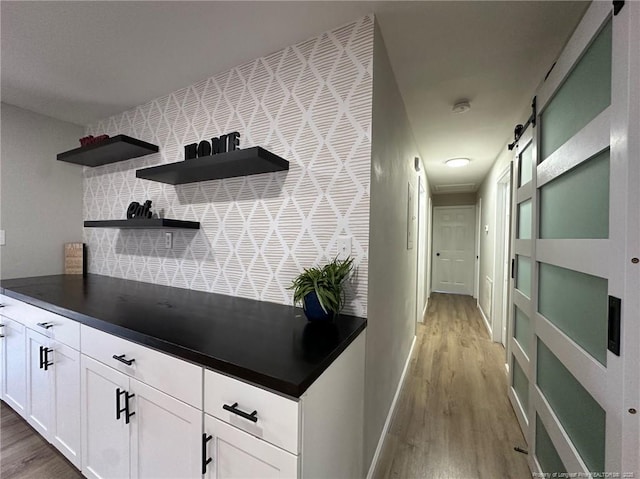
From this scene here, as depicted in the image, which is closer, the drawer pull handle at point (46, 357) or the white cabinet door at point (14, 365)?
the drawer pull handle at point (46, 357)

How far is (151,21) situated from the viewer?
4.32ft

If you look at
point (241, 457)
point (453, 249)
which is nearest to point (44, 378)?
point (241, 457)

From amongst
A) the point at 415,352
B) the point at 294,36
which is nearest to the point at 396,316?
the point at 415,352

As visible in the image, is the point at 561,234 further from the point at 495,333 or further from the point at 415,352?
the point at 495,333

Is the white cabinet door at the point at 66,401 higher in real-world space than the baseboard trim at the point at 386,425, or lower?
higher

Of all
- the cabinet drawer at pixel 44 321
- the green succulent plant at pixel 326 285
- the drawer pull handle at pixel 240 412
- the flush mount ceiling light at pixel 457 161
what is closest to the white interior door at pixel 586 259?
the green succulent plant at pixel 326 285

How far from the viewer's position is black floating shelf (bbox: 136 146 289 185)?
1.34m

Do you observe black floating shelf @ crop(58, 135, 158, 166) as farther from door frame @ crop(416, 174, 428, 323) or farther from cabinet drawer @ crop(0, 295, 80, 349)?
door frame @ crop(416, 174, 428, 323)

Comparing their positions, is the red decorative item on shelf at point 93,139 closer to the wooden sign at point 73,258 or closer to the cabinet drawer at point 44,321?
the wooden sign at point 73,258

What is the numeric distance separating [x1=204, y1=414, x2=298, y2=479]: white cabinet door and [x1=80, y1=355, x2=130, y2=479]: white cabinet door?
0.51 m

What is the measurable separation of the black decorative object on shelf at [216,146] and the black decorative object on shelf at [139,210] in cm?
62

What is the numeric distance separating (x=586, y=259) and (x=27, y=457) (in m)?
2.88

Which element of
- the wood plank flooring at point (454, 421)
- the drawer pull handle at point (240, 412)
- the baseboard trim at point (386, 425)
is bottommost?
the wood plank flooring at point (454, 421)

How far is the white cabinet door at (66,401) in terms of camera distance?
4.37ft
